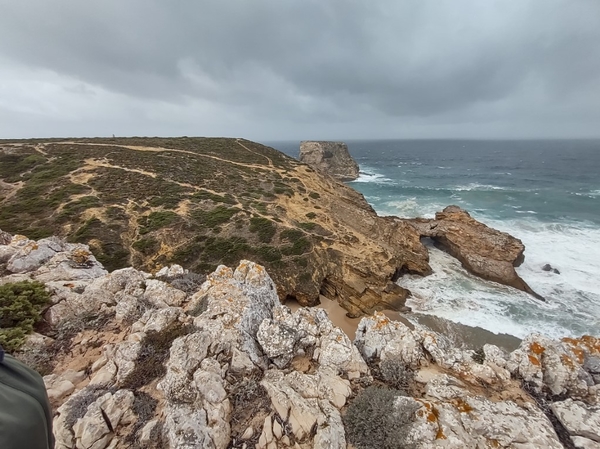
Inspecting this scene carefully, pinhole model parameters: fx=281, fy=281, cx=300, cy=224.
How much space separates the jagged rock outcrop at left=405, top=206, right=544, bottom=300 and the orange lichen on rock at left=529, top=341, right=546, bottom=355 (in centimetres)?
1832

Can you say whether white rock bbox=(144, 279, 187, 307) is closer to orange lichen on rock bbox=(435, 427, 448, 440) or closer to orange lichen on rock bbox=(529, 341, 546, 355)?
orange lichen on rock bbox=(435, 427, 448, 440)

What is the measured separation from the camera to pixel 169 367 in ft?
21.3

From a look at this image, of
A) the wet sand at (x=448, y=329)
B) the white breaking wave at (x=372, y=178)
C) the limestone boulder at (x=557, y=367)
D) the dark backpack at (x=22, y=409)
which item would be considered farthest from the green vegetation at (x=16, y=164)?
the white breaking wave at (x=372, y=178)

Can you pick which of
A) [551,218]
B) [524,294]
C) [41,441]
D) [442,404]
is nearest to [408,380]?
[442,404]

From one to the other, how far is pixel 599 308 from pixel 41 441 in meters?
30.4

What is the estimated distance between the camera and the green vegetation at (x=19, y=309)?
21.1 ft

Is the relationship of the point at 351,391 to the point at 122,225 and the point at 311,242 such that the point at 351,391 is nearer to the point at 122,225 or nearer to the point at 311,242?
the point at 311,242

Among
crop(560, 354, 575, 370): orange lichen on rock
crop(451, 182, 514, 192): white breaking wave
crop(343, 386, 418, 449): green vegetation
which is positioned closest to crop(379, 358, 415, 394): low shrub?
crop(343, 386, 418, 449): green vegetation

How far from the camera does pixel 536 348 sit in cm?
798

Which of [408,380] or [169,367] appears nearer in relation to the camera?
[169,367]

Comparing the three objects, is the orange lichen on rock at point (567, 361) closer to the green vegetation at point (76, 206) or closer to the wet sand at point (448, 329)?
the wet sand at point (448, 329)

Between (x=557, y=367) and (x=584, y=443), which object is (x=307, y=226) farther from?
(x=584, y=443)

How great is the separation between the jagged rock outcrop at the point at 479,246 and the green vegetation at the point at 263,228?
17610mm

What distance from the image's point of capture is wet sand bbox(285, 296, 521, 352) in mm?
17516
